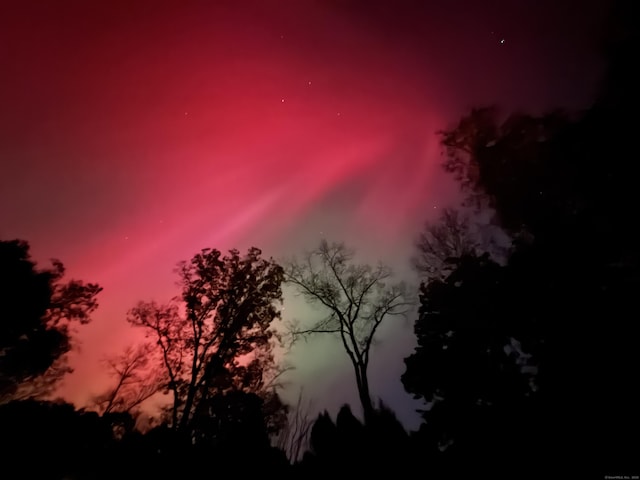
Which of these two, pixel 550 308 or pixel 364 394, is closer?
pixel 550 308

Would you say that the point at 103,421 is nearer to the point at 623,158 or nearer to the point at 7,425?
the point at 7,425

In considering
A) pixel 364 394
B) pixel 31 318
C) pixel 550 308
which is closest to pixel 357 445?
pixel 364 394

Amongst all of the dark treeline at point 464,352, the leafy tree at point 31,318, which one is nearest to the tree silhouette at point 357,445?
the dark treeline at point 464,352

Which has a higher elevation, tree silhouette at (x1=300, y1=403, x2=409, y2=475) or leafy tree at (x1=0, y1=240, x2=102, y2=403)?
leafy tree at (x1=0, y1=240, x2=102, y2=403)

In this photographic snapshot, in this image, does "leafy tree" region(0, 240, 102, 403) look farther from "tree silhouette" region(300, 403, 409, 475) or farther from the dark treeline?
"tree silhouette" region(300, 403, 409, 475)

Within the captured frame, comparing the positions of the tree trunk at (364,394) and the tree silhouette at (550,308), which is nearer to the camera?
the tree silhouette at (550,308)

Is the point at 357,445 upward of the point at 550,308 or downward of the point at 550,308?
downward

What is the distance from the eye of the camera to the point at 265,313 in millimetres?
18750

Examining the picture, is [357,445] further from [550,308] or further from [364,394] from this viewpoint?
[550,308]

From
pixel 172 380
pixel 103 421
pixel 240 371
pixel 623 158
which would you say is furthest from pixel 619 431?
pixel 103 421

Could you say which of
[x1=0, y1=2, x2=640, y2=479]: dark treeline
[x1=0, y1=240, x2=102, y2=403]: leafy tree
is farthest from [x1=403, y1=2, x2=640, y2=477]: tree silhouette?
[x1=0, y1=240, x2=102, y2=403]: leafy tree

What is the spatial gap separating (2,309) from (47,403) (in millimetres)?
5081

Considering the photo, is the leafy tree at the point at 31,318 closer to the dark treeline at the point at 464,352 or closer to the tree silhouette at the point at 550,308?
the dark treeline at the point at 464,352

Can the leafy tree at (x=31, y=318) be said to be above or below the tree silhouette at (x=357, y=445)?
above
